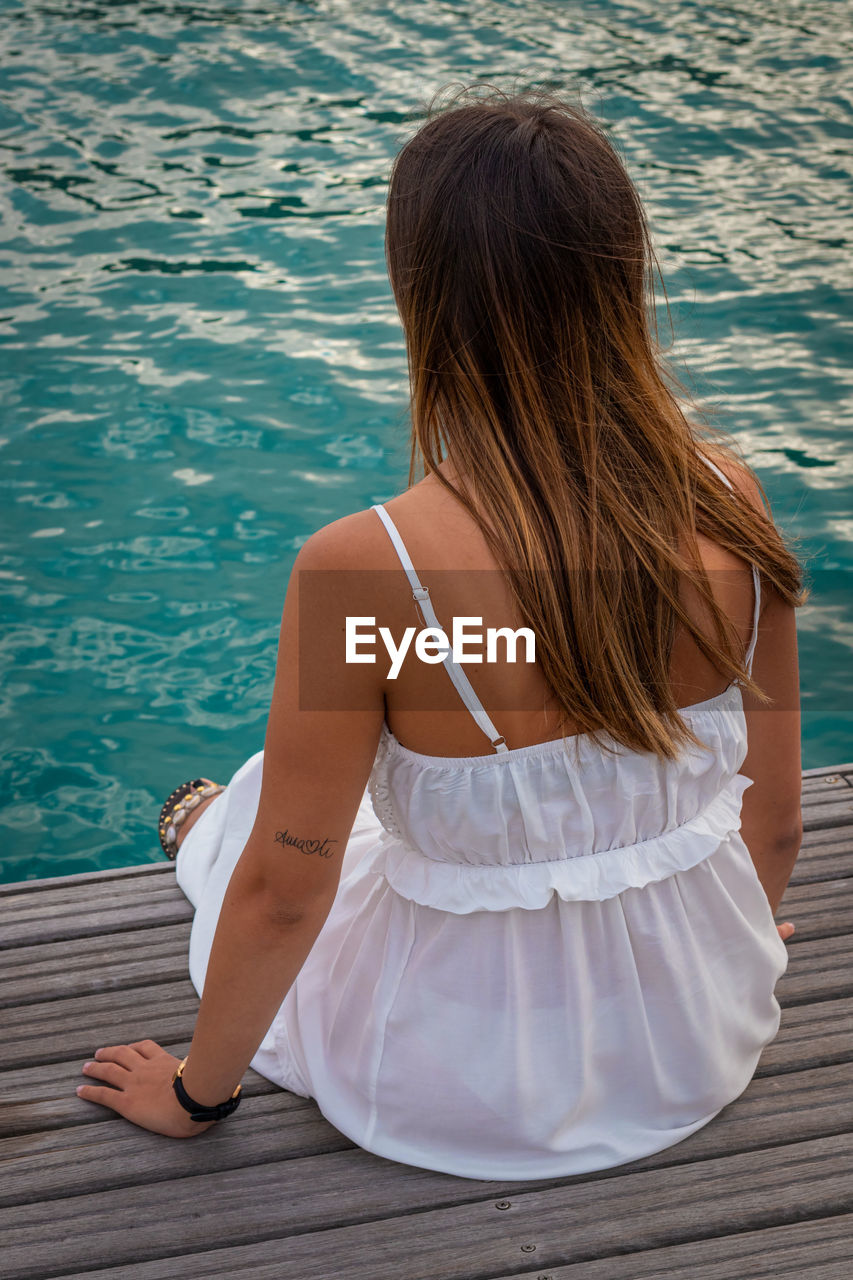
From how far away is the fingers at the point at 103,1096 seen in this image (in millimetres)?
1690

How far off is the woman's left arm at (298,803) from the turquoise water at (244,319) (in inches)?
39.4

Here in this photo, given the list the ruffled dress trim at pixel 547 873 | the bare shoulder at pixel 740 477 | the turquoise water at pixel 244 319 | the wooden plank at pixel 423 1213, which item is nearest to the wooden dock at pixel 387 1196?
the wooden plank at pixel 423 1213

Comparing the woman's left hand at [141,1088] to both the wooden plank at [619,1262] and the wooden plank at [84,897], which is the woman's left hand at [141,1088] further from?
the wooden plank at [84,897]

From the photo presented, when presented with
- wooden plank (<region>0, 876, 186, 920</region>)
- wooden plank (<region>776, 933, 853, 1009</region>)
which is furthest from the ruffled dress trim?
wooden plank (<region>0, 876, 186, 920</region>)

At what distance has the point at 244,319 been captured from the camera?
19.8 ft

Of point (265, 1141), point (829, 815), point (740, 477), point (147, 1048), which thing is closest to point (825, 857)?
point (829, 815)

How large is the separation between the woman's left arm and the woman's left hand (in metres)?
0.14

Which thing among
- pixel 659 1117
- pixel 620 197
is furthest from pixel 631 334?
pixel 659 1117

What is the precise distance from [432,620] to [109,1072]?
0.99m

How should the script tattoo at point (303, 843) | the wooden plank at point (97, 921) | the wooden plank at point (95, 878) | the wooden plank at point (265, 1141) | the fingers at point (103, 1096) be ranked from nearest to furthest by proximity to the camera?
the script tattoo at point (303, 843) → the wooden plank at point (265, 1141) → the fingers at point (103, 1096) → the wooden plank at point (97, 921) → the wooden plank at point (95, 878)

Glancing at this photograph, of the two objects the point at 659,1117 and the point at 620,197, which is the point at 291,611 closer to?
the point at 620,197

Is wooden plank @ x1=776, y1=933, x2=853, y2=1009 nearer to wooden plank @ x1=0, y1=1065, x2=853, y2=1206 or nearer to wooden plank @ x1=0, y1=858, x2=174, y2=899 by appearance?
wooden plank @ x1=0, y1=1065, x2=853, y2=1206

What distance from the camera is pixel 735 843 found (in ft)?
5.13

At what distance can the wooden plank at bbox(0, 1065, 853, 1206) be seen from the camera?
158cm
